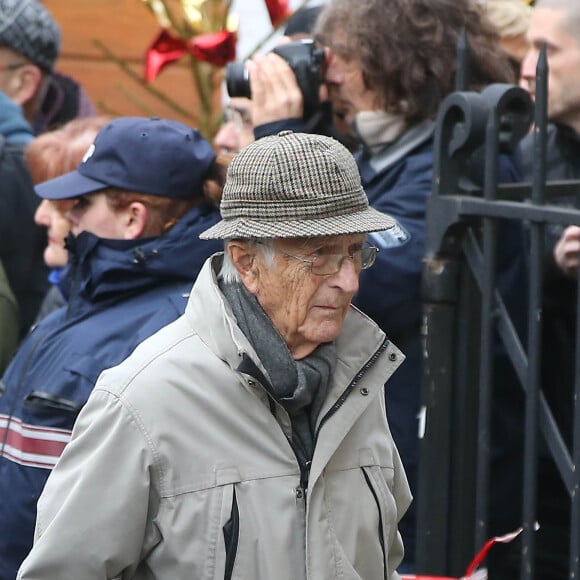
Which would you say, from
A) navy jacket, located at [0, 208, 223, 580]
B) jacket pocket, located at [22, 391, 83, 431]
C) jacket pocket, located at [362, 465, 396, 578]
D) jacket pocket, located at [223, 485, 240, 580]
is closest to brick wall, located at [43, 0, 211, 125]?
navy jacket, located at [0, 208, 223, 580]

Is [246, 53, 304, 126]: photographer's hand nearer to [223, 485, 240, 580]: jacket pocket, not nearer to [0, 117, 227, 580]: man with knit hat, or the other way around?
[0, 117, 227, 580]: man with knit hat

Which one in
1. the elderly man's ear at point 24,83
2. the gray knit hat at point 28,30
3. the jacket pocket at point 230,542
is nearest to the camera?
the jacket pocket at point 230,542

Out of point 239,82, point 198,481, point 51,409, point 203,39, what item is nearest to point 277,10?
point 203,39

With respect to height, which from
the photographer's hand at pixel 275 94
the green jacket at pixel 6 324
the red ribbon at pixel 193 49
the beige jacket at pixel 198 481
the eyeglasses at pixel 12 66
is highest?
the photographer's hand at pixel 275 94

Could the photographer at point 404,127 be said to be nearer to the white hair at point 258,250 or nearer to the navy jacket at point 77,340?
the navy jacket at point 77,340

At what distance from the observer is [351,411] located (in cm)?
205

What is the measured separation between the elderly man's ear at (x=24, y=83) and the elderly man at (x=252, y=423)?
8.69 feet

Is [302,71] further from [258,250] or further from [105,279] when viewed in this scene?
[258,250]

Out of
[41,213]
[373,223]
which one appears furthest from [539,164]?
[41,213]

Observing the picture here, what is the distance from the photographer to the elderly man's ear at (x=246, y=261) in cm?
207

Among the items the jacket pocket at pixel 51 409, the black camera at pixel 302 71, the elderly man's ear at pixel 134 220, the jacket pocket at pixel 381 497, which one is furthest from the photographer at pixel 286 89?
the jacket pocket at pixel 381 497

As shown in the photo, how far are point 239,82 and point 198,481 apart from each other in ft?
5.08

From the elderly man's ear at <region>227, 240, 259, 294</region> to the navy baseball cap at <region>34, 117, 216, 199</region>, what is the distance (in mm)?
688

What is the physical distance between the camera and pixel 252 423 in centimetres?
199
